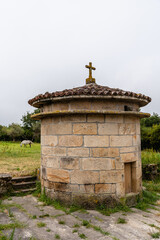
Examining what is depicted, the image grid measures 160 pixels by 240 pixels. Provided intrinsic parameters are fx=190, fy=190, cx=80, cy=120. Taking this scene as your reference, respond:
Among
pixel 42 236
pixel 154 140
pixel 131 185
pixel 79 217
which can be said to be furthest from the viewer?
pixel 154 140

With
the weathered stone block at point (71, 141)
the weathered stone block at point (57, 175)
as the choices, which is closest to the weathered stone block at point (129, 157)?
the weathered stone block at point (71, 141)

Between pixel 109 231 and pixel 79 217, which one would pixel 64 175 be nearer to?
pixel 79 217

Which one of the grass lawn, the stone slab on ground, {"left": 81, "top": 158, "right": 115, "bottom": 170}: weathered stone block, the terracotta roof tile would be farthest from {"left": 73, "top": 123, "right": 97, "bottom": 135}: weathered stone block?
the grass lawn

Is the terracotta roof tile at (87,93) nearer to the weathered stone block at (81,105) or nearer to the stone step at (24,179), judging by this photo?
the weathered stone block at (81,105)

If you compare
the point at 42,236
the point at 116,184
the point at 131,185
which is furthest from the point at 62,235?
the point at 131,185

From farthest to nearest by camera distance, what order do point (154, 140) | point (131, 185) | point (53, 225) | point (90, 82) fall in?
point (154, 140) → point (90, 82) → point (131, 185) → point (53, 225)

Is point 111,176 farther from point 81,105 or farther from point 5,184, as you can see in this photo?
point 5,184

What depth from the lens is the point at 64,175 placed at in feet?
17.3

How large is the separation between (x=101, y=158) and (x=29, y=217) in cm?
227

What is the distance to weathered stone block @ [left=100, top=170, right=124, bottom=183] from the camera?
5090 mm

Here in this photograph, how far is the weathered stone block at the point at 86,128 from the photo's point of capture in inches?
203

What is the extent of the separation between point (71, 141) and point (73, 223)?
1985 mm

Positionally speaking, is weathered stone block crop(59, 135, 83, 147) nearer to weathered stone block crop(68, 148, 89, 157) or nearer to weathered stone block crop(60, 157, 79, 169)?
weathered stone block crop(68, 148, 89, 157)

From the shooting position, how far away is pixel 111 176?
16.8 feet
